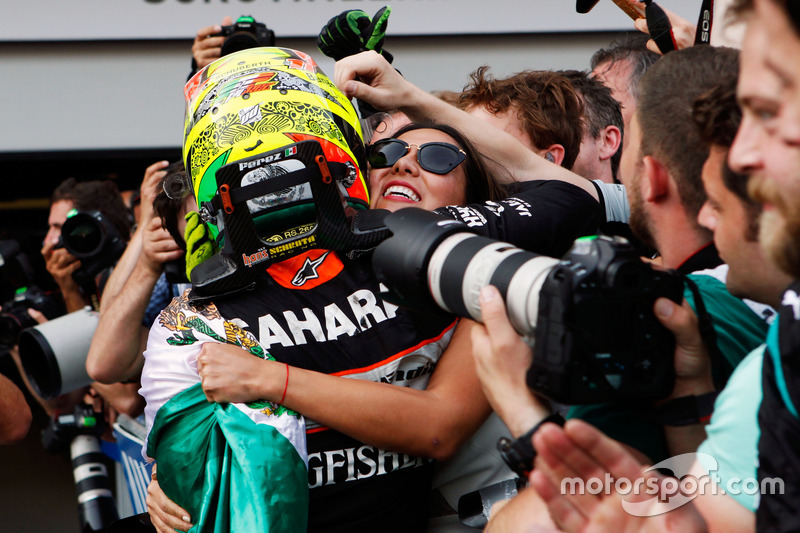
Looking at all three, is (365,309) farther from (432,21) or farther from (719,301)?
(432,21)

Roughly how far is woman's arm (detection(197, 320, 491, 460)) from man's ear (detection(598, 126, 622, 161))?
1.53 metres

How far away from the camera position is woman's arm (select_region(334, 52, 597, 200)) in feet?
6.50

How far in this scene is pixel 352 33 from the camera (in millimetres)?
2160

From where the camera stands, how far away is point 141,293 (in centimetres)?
248

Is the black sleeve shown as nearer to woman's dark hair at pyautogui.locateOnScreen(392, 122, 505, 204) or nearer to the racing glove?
woman's dark hair at pyautogui.locateOnScreen(392, 122, 505, 204)

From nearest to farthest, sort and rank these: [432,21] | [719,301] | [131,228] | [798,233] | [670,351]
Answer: [798,233], [670,351], [719,301], [131,228], [432,21]

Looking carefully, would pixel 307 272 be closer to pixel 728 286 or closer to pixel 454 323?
pixel 454 323

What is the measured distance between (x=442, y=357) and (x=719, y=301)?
0.58 metres

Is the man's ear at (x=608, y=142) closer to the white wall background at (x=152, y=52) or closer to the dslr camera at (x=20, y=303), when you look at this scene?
the white wall background at (x=152, y=52)

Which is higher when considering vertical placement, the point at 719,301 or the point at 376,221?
the point at 376,221

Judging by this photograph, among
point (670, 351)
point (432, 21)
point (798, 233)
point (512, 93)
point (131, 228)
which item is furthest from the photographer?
point (432, 21)

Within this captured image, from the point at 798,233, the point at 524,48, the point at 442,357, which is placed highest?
the point at 524,48

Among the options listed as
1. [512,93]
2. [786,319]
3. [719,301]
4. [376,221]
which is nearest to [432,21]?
[512,93]

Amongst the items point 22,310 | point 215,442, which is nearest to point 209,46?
point 22,310
